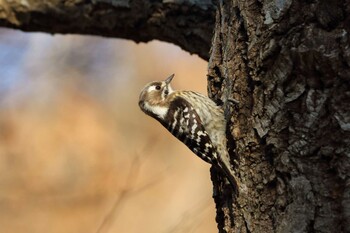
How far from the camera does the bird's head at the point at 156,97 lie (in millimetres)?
3754

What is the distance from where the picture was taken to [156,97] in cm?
382

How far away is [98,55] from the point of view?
367 inches

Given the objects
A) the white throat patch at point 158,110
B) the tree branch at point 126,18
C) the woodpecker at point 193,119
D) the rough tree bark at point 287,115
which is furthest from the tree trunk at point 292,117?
the white throat patch at point 158,110

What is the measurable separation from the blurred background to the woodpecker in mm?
5200

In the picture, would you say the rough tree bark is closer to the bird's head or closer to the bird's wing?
the bird's wing

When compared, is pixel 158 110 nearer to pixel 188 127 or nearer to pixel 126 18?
pixel 188 127

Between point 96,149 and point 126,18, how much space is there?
732 cm

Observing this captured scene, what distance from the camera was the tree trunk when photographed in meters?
2.19

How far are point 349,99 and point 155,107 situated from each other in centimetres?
170

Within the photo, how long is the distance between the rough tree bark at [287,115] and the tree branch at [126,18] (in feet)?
2.33

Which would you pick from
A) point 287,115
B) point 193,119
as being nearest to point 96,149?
point 193,119

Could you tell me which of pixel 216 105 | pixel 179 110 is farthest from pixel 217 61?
pixel 179 110

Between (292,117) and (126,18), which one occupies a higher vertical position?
(126,18)

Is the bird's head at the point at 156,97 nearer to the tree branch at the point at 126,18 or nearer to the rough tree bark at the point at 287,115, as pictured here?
the tree branch at the point at 126,18
